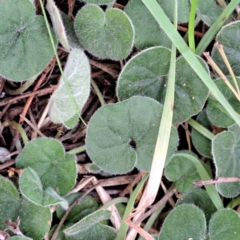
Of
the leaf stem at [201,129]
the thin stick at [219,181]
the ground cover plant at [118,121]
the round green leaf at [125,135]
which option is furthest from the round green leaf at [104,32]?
the thin stick at [219,181]

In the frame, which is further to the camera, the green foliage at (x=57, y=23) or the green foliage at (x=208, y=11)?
the green foliage at (x=208, y=11)

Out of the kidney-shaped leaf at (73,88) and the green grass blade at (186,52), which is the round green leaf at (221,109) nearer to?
the green grass blade at (186,52)

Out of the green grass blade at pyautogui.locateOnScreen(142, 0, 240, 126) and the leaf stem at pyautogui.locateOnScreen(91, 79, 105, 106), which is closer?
the green grass blade at pyautogui.locateOnScreen(142, 0, 240, 126)

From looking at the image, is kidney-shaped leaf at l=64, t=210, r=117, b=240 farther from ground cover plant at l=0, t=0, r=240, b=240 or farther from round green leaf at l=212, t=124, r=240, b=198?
round green leaf at l=212, t=124, r=240, b=198

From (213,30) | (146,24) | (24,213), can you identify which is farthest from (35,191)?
(213,30)

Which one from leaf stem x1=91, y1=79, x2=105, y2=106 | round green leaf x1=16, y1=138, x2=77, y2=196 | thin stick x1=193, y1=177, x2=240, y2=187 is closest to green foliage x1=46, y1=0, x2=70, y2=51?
leaf stem x1=91, y1=79, x2=105, y2=106

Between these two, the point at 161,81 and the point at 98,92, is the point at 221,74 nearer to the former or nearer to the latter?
the point at 161,81
